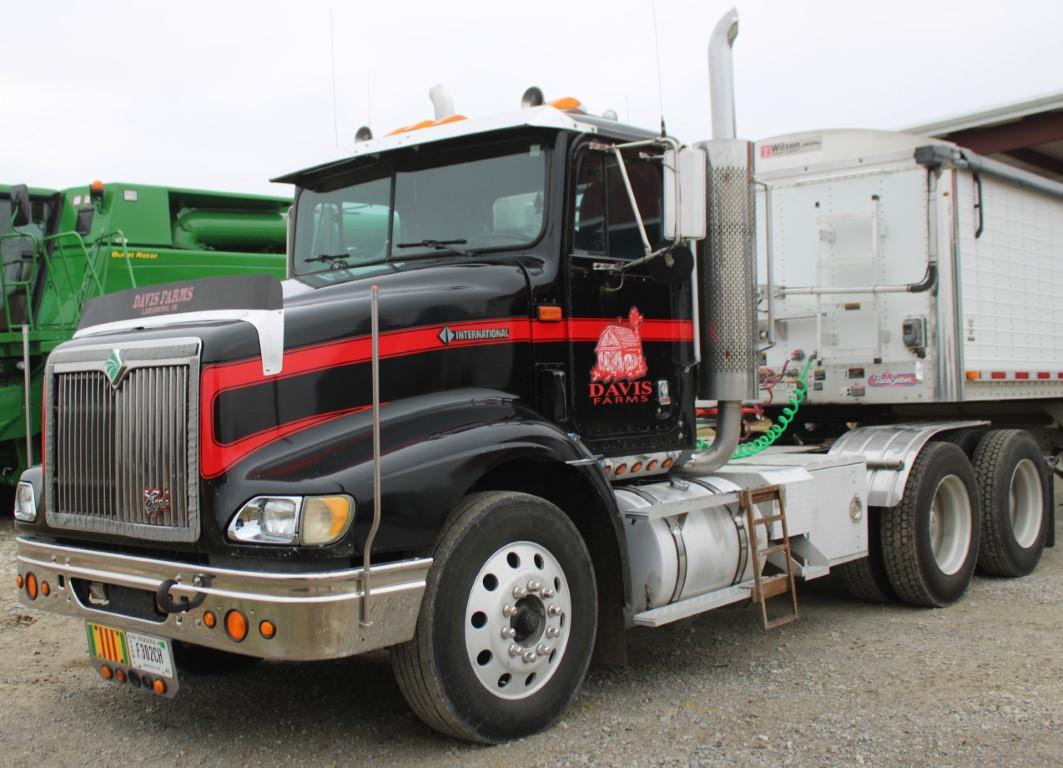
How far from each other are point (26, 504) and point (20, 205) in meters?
6.49

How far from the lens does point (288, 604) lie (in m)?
3.68

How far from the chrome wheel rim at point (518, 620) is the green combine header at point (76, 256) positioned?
24.0 feet

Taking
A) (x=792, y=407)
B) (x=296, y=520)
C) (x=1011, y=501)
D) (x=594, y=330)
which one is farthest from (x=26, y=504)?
(x=1011, y=501)

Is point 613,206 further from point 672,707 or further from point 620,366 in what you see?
point 672,707

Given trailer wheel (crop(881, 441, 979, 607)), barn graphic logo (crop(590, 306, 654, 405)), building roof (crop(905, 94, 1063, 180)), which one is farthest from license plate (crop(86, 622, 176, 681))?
building roof (crop(905, 94, 1063, 180))

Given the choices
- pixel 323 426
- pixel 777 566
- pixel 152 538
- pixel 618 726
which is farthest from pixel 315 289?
pixel 777 566

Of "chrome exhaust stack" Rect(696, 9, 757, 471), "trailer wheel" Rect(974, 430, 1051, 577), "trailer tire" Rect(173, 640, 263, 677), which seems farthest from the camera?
"trailer wheel" Rect(974, 430, 1051, 577)

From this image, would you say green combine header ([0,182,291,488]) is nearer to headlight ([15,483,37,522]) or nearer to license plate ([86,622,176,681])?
headlight ([15,483,37,522])

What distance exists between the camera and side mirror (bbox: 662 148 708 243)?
4.94 metres

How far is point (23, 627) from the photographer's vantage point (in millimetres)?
6633

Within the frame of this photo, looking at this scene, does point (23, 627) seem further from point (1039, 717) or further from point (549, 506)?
→ point (1039, 717)

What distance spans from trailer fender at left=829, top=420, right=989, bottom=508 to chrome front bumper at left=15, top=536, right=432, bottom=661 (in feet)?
12.5

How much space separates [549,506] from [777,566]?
2.02 metres

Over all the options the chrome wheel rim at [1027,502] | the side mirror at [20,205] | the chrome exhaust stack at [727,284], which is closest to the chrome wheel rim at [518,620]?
the chrome exhaust stack at [727,284]
